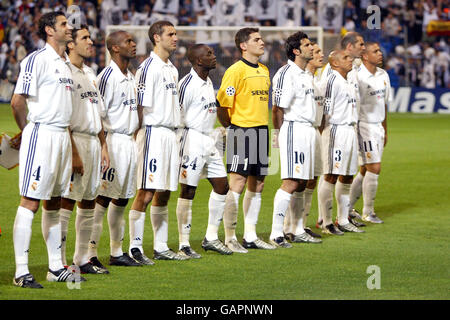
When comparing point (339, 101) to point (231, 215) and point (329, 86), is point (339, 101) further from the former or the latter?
point (231, 215)

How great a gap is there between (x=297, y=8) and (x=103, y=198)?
68.9 feet

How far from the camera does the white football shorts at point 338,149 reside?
32.8 feet

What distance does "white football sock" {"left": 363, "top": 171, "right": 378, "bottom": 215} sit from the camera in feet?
35.9

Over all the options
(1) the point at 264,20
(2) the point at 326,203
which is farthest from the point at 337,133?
(1) the point at 264,20

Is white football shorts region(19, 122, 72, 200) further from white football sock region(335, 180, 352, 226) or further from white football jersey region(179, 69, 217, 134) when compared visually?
white football sock region(335, 180, 352, 226)

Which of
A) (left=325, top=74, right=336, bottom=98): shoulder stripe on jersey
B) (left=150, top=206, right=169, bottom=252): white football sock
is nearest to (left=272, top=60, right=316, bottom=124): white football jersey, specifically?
(left=325, top=74, right=336, bottom=98): shoulder stripe on jersey

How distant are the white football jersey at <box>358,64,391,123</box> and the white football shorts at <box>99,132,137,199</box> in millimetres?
4045

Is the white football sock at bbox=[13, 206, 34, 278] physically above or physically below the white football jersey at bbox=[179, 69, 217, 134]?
below

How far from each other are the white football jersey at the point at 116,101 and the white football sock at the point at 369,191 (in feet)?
13.6

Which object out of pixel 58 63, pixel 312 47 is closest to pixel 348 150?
pixel 312 47

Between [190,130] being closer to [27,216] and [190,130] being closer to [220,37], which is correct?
[27,216]

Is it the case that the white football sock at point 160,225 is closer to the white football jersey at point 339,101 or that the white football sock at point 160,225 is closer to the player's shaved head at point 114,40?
the player's shaved head at point 114,40

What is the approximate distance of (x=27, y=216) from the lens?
6715 millimetres

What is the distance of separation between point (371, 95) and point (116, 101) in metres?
4.21
